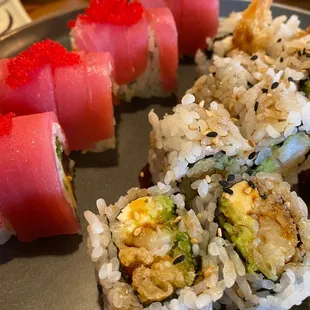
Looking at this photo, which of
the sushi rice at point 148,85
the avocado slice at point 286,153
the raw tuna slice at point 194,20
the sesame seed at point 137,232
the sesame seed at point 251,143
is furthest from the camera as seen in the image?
the raw tuna slice at point 194,20

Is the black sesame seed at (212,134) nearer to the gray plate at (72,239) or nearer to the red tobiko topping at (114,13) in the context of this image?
the gray plate at (72,239)

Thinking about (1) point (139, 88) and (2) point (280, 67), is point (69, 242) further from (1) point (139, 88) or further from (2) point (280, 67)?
(2) point (280, 67)

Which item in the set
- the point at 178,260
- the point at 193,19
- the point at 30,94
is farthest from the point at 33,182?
the point at 193,19

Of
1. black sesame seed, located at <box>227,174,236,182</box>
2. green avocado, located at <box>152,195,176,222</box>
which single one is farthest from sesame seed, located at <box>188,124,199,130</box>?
green avocado, located at <box>152,195,176,222</box>

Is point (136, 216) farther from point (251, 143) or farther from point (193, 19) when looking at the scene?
point (193, 19)

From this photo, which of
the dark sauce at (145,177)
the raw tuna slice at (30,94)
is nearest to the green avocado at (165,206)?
the dark sauce at (145,177)

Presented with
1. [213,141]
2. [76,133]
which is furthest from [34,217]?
[213,141]
